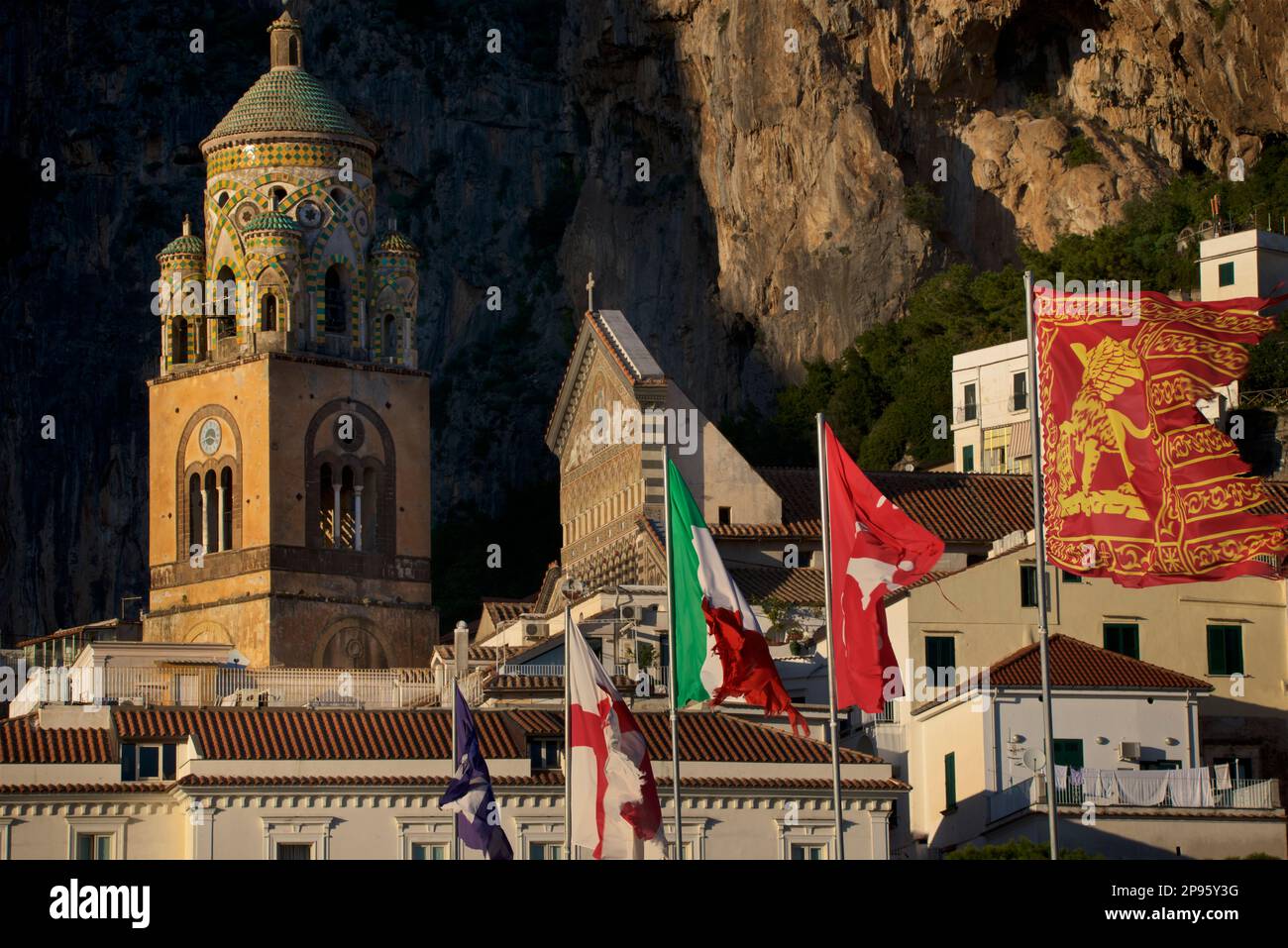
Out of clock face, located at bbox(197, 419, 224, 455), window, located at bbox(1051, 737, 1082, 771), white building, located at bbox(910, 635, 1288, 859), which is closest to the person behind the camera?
white building, located at bbox(910, 635, 1288, 859)

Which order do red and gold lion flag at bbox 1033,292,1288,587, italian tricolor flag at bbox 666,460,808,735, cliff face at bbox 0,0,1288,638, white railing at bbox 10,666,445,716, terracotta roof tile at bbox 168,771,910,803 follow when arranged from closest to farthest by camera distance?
1. red and gold lion flag at bbox 1033,292,1288,587
2. italian tricolor flag at bbox 666,460,808,735
3. terracotta roof tile at bbox 168,771,910,803
4. white railing at bbox 10,666,445,716
5. cliff face at bbox 0,0,1288,638

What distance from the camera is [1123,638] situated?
6931cm

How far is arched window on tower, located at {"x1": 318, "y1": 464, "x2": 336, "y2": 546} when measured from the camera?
8362 cm

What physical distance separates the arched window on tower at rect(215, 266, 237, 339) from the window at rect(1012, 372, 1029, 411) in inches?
848

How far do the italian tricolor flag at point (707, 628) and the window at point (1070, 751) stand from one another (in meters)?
14.2

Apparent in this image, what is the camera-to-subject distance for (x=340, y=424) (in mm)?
83938

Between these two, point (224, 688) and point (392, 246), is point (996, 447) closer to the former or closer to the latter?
point (392, 246)

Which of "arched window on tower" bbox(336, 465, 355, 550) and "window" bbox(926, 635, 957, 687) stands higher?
"arched window on tower" bbox(336, 465, 355, 550)

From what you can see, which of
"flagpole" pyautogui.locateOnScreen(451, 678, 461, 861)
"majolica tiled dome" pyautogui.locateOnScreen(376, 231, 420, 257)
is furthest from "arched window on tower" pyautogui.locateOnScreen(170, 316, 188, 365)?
"flagpole" pyautogui.locateOnScreen(451, 678, 461, 861)

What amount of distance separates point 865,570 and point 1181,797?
56.6 feet

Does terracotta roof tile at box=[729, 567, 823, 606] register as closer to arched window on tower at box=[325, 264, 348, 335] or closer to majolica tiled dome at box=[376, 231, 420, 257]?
arched window on tower at box=[325, 264, 348, 335]

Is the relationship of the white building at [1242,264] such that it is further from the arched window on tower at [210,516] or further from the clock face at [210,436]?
the arched window on tower at [210,516]

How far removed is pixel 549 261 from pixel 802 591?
60.1 meters

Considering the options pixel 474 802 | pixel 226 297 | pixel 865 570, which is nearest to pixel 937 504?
pixel 226 297
